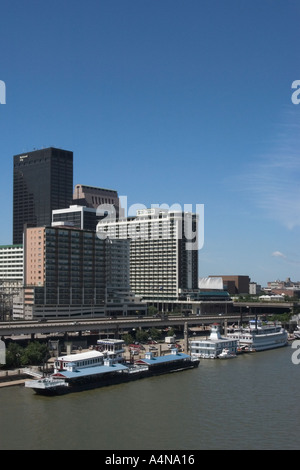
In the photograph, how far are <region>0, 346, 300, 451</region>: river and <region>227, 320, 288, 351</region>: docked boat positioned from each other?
31030 mm

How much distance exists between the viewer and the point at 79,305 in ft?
498

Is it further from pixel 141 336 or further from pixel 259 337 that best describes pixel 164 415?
pixel 141 336

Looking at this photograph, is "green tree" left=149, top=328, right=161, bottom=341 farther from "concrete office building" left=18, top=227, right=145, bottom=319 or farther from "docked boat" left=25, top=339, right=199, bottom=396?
"docked boat" left=25, top=339, right=199, bottom=396

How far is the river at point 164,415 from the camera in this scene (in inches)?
1868

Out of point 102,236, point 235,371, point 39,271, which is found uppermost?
point 102,236

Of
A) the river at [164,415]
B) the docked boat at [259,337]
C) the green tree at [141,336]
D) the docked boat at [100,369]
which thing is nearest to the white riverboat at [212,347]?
the docked boat at [259,337]

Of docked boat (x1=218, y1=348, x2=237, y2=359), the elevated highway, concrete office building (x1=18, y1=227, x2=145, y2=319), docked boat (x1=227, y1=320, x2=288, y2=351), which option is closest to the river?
docked boat (x1=218, y1=348, x2=237, y2=359)

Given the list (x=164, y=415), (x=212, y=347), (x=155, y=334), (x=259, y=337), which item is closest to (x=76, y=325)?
(x=155, y=334)

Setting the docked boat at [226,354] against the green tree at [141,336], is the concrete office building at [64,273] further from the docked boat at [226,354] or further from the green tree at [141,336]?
the docked boat at [226,354]

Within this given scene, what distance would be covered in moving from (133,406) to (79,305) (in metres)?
92.5

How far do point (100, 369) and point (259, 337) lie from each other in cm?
4828

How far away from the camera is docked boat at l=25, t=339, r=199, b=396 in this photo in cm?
6712
